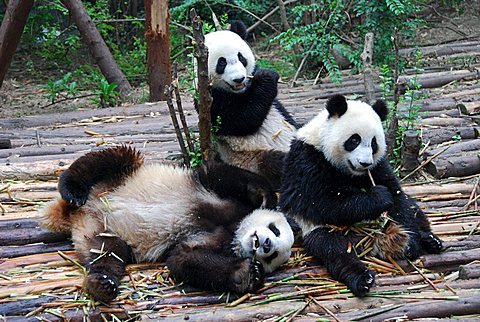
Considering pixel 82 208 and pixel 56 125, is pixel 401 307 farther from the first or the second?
pixel 56 125

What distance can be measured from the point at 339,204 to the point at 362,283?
1.73ft

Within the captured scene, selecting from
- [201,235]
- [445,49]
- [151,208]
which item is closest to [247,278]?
[201,235]

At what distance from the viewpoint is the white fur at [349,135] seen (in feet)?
12.6

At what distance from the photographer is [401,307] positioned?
3365mm

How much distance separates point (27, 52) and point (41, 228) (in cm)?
843

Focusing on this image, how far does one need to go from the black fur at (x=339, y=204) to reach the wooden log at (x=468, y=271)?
0.25m

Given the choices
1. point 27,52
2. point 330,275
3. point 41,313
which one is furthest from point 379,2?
point 27,52

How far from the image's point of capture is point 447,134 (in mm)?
5688

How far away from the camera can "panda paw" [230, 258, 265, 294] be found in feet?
11.6

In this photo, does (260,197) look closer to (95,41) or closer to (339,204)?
(339,204)

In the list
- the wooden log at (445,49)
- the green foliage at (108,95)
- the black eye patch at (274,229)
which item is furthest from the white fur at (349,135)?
the wooden log at (445,49)

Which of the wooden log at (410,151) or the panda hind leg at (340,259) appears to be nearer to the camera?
the panda hind leg at (340,259)

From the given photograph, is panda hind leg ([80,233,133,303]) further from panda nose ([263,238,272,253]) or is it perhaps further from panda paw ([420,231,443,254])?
panda paw ([420,231,443,254])

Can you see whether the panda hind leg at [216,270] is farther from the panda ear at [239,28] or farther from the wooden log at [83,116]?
the wooden log at [83,116]
